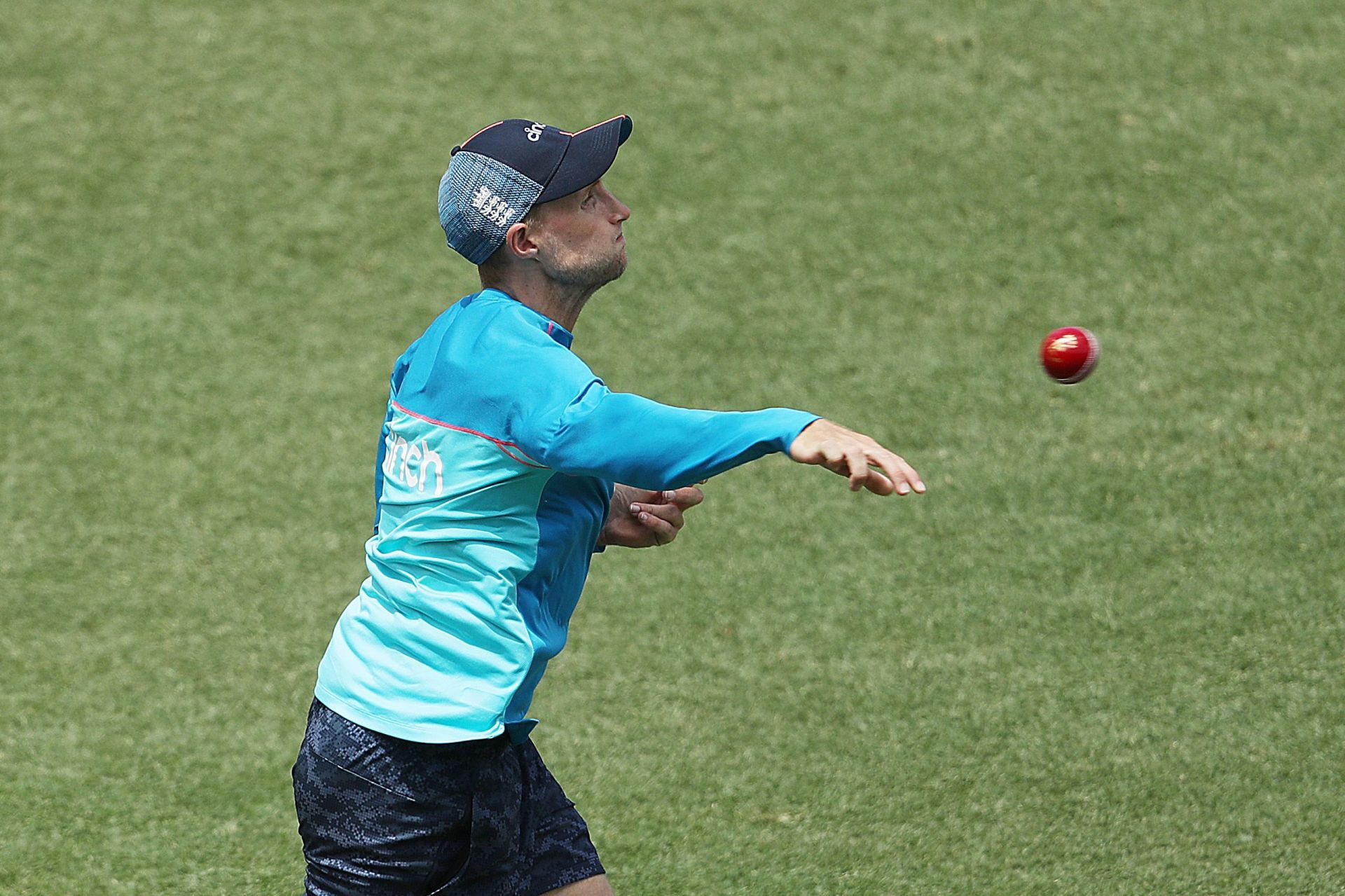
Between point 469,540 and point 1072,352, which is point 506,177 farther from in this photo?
point 1072,352

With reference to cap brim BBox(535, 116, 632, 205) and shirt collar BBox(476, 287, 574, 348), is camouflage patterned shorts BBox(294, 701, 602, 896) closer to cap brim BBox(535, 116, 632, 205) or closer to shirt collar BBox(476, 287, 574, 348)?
shirt collar BBox(476, 287, 574, 348)

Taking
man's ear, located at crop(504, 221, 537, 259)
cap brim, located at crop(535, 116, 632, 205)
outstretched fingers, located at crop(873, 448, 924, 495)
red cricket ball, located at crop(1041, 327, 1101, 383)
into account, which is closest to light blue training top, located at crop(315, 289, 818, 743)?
man's ear, located at crop(504, 221, 537, 259)

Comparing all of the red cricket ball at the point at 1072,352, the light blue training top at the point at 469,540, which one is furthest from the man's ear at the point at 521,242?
the red cricket ball at the point at 1072,352

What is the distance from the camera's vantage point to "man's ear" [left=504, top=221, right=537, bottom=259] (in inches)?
141

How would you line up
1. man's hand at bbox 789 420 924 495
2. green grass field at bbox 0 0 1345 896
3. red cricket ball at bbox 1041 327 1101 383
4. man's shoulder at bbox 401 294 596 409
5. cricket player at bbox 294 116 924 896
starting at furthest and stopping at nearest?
green grass field at bbox 0 0 1345 896
red cricket ball at bbox 1041 327 1101 383
cricket player at bbox 294 116 924 896
man's shoulder at bbox 401 294 596 409
man's hand at bbox 789 420 924 495

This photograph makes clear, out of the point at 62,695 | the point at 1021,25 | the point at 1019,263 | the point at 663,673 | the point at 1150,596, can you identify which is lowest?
the point at 62,695

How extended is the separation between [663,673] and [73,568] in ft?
8.01

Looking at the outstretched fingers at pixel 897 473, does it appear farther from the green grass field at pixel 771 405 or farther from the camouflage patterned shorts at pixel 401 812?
the green grass field at pixel 771 405

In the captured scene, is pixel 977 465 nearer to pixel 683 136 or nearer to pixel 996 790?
pixel 996 790

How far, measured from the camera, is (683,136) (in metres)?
8.84

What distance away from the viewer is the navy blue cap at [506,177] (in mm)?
3574

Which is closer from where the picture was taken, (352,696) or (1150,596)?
(352,696)

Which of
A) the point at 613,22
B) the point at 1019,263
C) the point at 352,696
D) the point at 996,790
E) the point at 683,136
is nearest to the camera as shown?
the point at 352,696

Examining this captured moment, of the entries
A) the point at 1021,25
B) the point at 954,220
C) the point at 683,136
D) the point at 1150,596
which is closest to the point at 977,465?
the point at 1150,596
